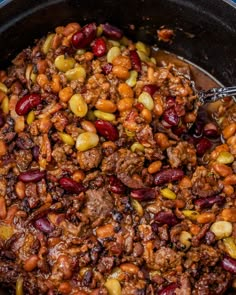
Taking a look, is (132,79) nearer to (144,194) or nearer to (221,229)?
(144,194)

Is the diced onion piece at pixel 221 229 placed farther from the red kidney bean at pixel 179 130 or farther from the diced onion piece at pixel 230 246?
the red kidney bean at pixel 179 130

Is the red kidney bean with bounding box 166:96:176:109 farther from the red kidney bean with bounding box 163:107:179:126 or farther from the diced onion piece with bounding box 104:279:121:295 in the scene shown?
the diced onion piece with bounding box 104:279:121:295

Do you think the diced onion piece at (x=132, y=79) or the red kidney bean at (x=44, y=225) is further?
the diced onion piece at (x=132, y=79)

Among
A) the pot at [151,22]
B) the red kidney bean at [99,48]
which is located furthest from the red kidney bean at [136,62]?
the pot at [151,22]

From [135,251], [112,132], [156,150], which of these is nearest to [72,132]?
[112,132]

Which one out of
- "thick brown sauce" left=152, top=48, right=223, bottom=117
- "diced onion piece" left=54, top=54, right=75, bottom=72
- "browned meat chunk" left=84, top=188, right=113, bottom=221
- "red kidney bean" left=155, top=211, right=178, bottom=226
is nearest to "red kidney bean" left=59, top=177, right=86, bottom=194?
"browned meat chunk" left=84, top=188, right=113, bottom=221

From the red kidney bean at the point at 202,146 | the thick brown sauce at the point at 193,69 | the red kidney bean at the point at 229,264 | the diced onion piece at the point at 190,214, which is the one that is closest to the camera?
the red kidney bean at the point at 229,264
